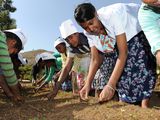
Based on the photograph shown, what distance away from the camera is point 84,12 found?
3818 mm

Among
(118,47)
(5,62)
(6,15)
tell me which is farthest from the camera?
(6,15)

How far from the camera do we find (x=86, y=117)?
367 centimetres

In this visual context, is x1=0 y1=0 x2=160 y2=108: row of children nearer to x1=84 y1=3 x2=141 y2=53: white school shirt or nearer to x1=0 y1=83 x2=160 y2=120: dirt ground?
x1=84 y1=3 x2=141 y2=53: white school shirt

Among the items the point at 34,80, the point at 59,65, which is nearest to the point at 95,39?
the point at 59,65

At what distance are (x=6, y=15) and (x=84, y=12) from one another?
43.4ft

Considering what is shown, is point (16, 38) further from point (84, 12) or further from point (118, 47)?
point (118, 47)

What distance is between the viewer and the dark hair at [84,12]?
379 centimetres

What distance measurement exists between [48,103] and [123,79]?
3.50 feet

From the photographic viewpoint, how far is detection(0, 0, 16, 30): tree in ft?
49.9

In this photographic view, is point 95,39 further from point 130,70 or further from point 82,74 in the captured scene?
point 82,74

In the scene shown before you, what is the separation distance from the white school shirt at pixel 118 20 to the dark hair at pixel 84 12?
0.14 meters

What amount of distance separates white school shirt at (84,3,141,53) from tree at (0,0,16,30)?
1065cm

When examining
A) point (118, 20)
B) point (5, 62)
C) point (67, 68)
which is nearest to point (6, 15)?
point (67, 68)

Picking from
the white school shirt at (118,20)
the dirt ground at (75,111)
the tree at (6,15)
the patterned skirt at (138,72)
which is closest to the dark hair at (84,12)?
the white school shirt at (118,20)
